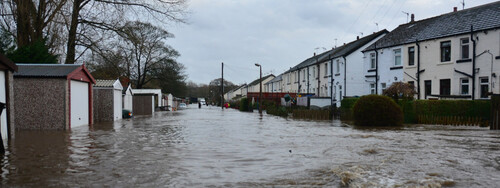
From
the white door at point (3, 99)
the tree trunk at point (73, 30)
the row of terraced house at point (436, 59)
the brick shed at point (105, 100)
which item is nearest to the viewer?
the white door at point (3, 99)

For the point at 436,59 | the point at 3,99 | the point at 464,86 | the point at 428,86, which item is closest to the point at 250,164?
the point at 3,99

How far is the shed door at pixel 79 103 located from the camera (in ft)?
63.8

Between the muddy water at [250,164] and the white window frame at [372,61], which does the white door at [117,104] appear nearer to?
the muddy water at [250,164]

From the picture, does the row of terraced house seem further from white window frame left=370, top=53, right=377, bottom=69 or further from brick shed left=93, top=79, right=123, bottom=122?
brick shed left=93, top=79, right=123, bottom=122

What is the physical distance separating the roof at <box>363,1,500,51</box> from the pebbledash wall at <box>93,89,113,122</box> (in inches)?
826

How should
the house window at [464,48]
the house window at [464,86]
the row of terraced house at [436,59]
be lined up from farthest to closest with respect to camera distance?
the house window at [464,48] → the house window at [464,86] → the row of terraced house at [436,59]

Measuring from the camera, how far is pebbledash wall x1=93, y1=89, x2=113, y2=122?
26562mm

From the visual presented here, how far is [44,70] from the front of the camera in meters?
18.1

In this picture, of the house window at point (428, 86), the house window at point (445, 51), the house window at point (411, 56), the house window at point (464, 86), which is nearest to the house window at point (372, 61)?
the house window at point (411, 56)

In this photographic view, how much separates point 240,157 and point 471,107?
54.6ft

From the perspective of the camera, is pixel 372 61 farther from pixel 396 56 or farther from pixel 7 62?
pixel 7 62

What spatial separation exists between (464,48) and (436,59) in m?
1.96

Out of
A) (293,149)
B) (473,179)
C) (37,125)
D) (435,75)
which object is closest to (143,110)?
(37,125)

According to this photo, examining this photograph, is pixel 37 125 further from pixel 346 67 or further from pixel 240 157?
pixel 346 67
